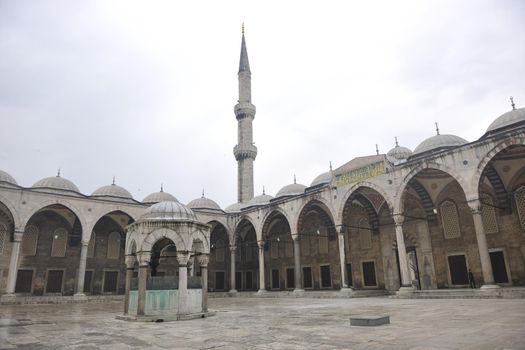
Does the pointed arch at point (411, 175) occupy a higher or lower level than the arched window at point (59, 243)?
higher

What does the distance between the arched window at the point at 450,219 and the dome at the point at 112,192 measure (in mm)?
22309

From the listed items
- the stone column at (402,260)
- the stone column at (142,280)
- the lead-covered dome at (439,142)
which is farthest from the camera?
the lead-covered dome at (439,142)

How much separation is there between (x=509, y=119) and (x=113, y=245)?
988 inches

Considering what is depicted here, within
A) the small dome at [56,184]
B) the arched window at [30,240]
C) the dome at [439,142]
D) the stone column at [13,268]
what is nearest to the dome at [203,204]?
the small dome at [56,184]

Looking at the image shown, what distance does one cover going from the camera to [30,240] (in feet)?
75.4

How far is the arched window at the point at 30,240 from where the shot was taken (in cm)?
2269

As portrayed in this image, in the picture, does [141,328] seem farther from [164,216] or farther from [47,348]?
[164,216]

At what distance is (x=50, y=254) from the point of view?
2347 centimetres

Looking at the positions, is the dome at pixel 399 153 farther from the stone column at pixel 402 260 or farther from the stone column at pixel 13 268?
the stone column at pixel 13 268

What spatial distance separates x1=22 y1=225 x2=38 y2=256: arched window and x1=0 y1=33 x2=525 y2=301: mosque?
6cm

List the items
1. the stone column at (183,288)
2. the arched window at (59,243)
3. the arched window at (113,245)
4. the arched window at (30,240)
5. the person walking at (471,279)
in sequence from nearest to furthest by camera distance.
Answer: the stone column at (183,288)
the person walking at (471,279)
the arched window at (30,240)
the arched window at (59,243)
the arched window at (113,245)

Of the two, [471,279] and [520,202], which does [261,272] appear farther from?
[520,202]

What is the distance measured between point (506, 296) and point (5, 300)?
68.6ft

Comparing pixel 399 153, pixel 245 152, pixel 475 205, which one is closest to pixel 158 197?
pixel 245 152
